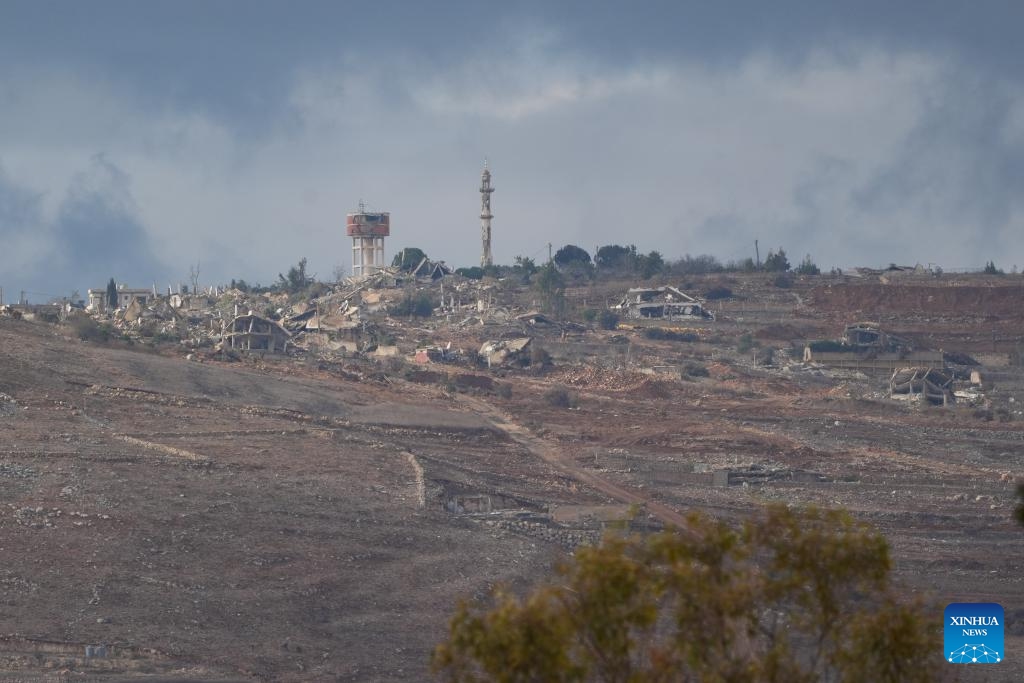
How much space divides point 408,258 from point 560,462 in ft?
206

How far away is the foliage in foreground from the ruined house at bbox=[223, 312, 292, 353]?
147ft

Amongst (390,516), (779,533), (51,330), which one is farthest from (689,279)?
(779,533)

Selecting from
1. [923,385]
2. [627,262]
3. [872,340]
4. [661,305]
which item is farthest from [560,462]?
[627,262]

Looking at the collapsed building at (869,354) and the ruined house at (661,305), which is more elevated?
the ruined house at (661,305)

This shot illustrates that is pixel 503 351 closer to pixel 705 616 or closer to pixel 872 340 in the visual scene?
pixel 872 340

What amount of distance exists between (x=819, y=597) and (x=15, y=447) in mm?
20472

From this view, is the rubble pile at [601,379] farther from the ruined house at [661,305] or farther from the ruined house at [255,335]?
the ruined house at [661,305]

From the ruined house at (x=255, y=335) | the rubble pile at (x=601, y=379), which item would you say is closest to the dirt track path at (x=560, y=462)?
the rubble pile at (x=601, y=379)

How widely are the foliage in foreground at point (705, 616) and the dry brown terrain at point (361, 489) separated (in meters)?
9.20

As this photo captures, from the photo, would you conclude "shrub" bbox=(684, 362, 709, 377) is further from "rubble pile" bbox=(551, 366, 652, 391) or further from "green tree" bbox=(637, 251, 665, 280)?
"green tree" bbox=(637, 251, 665, 280)

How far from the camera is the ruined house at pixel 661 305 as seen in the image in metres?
75.0

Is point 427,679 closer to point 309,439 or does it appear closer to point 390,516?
point 390,516

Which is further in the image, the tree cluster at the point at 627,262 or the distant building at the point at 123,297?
the tree cluster at the point at 627,262

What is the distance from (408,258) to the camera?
97562mm
